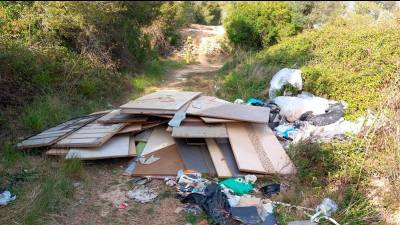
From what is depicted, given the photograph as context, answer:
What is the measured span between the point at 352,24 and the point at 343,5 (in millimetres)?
4744

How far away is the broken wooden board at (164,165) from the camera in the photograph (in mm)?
4930

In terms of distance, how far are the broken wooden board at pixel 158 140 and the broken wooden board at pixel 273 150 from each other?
128cm

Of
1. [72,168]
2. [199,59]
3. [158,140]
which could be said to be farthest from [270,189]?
[199,59]

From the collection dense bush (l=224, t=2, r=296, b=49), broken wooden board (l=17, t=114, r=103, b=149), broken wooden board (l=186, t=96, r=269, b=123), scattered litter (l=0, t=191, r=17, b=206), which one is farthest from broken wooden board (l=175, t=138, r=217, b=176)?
dense bush (l=224, t=2, r=296, b=49)

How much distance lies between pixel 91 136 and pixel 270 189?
254 cm

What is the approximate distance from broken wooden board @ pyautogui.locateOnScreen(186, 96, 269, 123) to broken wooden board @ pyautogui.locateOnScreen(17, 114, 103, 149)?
5.82 ft

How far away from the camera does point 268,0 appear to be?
14453mm

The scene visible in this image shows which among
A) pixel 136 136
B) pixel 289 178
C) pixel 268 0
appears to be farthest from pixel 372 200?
pixel 268 0

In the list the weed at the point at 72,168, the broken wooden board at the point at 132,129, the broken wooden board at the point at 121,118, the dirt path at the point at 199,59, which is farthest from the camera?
the dirt path at the point at 199,59

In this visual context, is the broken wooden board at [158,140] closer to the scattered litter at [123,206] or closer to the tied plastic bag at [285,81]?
the scattered litter at [123,206]

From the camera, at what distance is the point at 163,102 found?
5.89 meters

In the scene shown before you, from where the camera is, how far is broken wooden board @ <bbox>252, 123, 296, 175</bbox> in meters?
4.82

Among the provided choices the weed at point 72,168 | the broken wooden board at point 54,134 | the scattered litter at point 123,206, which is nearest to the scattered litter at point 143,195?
the scattered litter at point 123,206

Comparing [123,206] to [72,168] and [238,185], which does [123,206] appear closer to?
[72,168]
